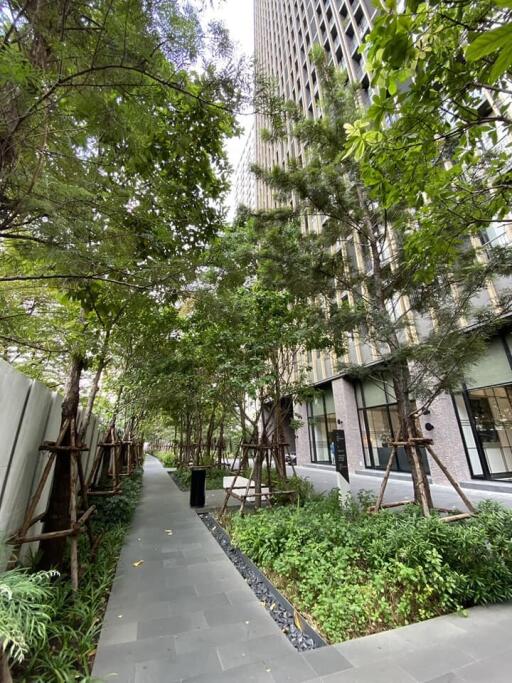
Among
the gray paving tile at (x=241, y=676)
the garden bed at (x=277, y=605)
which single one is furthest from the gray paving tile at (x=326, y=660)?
the gray paving tile at (x=241, y=676)

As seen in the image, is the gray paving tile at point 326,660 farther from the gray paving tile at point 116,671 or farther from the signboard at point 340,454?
the signboard at point 340,454

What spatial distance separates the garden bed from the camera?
2740 mm

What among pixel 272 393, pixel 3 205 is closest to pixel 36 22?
pixel 3 205

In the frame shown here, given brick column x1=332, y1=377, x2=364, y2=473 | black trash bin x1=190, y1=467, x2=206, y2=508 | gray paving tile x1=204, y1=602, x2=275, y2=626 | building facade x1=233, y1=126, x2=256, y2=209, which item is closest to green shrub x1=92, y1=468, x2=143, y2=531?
black trash bin x1=190, y1=467, x2=206, y2=508

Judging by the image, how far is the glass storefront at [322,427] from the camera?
1622cm

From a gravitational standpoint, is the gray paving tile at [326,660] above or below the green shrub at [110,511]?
below

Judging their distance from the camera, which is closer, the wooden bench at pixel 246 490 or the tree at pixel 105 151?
A: the tree at pixel 105 151

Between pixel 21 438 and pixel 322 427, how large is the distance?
51.2 feet

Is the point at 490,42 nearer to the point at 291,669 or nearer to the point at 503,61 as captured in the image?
the point at 503,61

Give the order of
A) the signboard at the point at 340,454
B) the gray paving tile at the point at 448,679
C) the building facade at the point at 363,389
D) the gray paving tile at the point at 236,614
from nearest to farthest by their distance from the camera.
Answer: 1. the gray paving tile at the point at 448,679
2. the gray paving tile at the point at 236,614
3. the signboard at the point at 340,454
4. the building facade at the point at 363,389

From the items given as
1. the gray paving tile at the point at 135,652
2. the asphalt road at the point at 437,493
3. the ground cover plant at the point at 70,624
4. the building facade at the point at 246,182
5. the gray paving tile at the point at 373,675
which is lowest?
the gray paving tile at the point at 135,652

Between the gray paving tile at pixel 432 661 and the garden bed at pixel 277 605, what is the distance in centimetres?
68

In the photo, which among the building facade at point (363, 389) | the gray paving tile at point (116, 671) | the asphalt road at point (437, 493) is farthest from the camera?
the building facade at point (363, 389)

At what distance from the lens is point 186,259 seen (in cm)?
330
